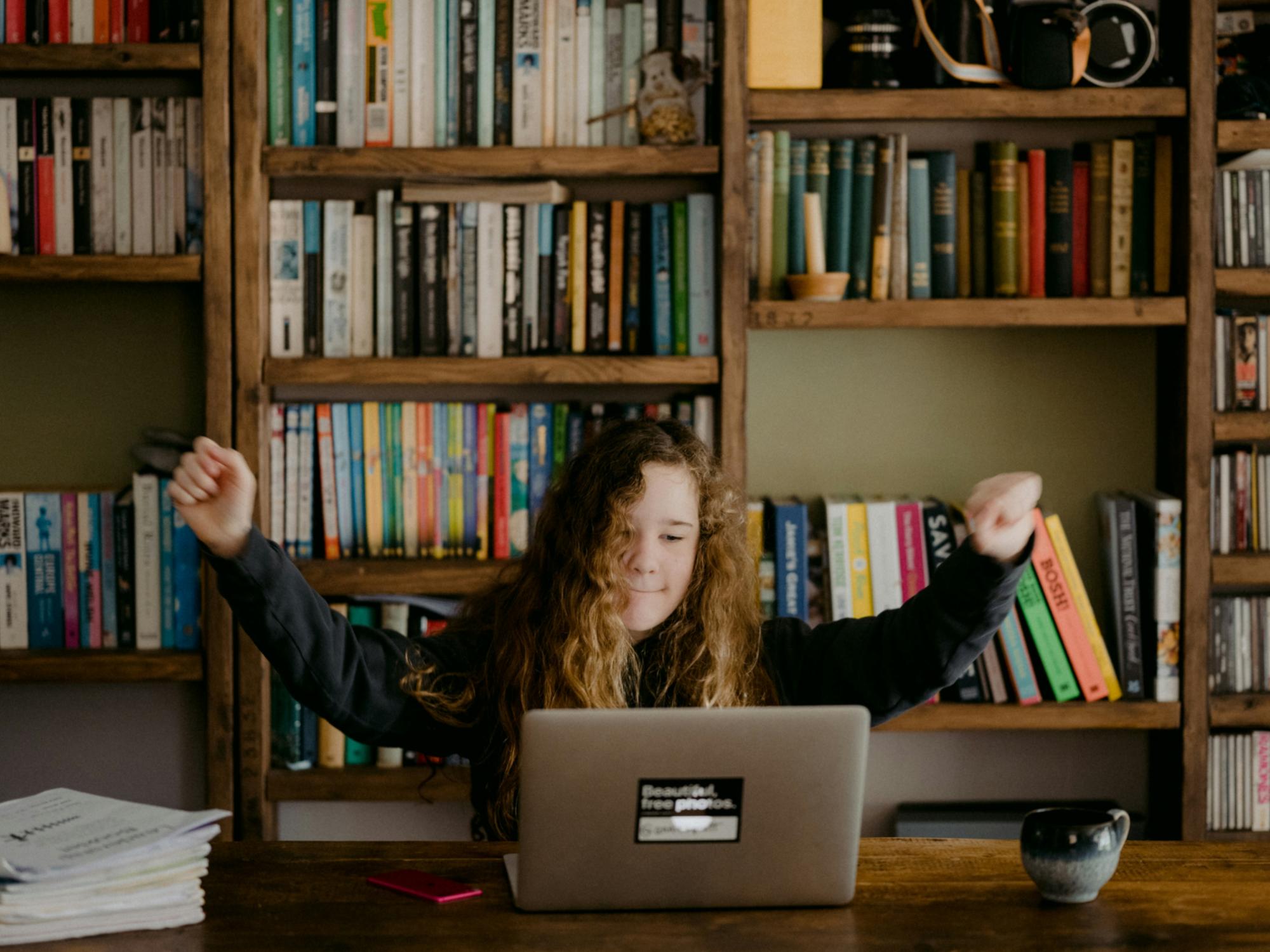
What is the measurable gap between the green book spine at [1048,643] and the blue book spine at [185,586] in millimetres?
1508

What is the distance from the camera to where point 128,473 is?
8.19ft

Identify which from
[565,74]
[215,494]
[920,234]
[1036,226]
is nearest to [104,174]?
[565,74]

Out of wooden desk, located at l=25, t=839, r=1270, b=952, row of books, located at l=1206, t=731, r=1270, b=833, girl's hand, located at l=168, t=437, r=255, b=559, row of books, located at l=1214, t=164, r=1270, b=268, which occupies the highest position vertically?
row of books, located at l=1214, t=164, r=1270, b=268

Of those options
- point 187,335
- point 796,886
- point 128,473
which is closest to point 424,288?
point 187,335

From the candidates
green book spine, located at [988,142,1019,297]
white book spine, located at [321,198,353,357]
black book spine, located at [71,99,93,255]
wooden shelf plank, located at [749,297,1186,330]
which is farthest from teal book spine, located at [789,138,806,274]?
black book spine, located at [71,99,93,255]

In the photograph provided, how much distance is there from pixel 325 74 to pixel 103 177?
44 centimetres

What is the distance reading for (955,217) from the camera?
7.73 feet

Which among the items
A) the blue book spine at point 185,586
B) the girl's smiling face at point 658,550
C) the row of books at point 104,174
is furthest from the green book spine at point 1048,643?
the row of books at point 104,174

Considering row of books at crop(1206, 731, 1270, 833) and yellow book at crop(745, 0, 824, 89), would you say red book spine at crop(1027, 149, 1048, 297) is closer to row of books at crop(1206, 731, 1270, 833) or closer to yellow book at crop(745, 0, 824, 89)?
yellow book at crop(745, 0, 824, 89)

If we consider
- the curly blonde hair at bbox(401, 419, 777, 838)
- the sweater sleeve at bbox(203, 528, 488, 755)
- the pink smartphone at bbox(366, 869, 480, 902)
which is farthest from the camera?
the curly blonde hair at bbox(401, 419, 777, 838)

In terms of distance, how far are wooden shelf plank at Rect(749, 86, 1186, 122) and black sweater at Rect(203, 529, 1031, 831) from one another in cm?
94

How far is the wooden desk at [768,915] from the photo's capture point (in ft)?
3.83

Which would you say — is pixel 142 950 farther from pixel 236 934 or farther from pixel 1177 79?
pixel 1177 79

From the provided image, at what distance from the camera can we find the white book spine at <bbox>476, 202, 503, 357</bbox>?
7.60 ft
